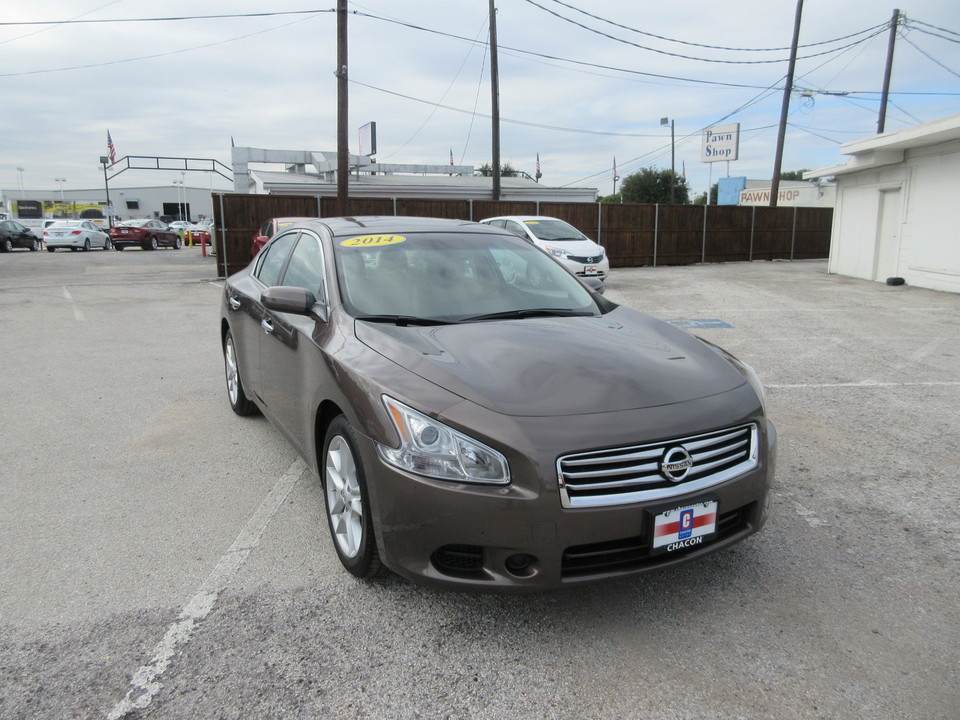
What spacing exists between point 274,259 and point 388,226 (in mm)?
1023

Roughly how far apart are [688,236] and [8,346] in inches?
784

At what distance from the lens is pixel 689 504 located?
8.32 feet

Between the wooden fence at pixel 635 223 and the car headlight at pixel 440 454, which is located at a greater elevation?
the wooden fence at pixel 635 223

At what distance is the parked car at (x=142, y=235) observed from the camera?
3447 cm

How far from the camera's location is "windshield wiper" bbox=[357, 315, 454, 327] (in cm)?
338

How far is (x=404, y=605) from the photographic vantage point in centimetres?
286

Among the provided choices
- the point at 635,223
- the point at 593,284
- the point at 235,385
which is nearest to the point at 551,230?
the point at 635,223

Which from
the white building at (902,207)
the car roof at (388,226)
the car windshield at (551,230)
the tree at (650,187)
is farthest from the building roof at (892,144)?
the tree at (650,187)

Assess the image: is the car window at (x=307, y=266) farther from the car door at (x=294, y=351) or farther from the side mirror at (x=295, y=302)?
the side mirror at (x=295, y=302)

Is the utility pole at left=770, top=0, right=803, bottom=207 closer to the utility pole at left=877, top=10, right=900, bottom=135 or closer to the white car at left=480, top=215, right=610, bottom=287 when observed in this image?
the utility pole at left=877, top=10, right=900, bottom=135

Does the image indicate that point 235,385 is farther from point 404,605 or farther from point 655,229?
point 655,229

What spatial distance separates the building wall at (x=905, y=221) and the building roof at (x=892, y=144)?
0.23m

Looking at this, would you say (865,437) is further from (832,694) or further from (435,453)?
(435,453)

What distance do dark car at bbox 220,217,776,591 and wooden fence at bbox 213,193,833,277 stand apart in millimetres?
15604
